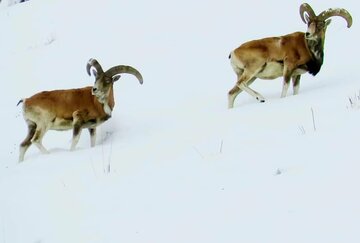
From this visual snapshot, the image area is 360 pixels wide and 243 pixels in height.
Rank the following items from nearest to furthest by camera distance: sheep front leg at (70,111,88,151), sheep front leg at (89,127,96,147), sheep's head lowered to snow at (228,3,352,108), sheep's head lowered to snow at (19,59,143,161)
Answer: sheep's head lowered to snow at (228,3,352,108), sheep front leg at (70,111,88,151), sheep's head lowered to snow at (19,59,143,161), sheep front leg at (89,127,96,147)

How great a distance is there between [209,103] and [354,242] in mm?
7764

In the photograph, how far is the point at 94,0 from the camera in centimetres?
2169

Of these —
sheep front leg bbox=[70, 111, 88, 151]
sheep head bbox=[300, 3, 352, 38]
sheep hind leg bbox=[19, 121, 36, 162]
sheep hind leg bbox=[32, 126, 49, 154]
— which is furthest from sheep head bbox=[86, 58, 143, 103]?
sheep head bbox=[300, 3, 352, 38]

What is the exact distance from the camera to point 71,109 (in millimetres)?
10977

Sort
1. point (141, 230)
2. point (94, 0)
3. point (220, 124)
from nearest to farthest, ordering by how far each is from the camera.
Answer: point (141, 230), point (220, 124), point (94, 0)

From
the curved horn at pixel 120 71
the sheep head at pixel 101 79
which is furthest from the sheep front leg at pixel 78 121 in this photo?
the curved horn at pixel 120 71

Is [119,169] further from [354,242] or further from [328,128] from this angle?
[354,242]

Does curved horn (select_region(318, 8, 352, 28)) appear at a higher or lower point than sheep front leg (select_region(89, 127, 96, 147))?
higher

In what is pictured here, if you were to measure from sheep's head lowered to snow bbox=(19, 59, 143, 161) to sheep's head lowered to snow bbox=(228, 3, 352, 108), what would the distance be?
2.03 meters

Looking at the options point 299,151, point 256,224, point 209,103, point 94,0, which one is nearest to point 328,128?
point 299,151

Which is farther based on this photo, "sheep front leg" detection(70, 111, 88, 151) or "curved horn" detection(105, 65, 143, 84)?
"curved horn" detection(105, 65, 143, 84)

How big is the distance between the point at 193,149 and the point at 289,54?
12.6ft

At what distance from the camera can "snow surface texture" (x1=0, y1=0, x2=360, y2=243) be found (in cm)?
495

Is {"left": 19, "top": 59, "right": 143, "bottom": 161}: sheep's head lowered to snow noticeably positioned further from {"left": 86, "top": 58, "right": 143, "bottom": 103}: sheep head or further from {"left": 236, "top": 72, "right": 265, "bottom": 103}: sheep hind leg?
{"left": 236, "top": 72, "right": 265, "bottom": 103}: sheep hind leg
